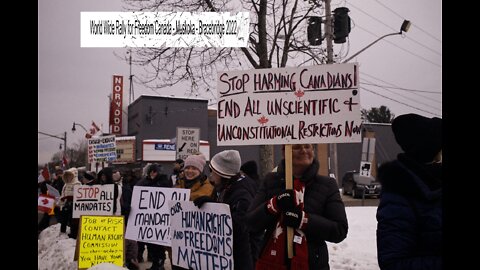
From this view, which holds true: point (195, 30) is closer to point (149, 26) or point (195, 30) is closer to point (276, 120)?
point (149, 26)

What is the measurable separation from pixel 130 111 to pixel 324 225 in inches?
1519

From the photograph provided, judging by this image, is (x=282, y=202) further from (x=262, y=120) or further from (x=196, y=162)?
(x=196, y=162)

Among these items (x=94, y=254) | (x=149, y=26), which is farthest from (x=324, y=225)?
(x=149, y=26)

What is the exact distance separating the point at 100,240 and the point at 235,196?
337 centimetres

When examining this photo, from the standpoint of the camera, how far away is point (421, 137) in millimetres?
2336

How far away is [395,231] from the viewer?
7.18ft

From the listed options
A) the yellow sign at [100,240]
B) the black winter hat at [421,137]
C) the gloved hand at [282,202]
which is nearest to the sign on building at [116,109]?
the yellow sign at [100,240]

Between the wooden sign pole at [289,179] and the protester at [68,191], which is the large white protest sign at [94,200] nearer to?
the protester at [68,191]

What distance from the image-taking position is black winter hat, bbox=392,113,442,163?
2326 mm

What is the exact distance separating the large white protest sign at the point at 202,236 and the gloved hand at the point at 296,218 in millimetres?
871

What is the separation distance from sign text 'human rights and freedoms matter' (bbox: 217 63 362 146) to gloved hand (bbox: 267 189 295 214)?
0.54m

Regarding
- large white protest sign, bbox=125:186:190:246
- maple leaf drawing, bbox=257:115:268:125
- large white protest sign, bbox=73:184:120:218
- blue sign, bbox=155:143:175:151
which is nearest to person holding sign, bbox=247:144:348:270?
maple leaf drawing, bbox=257:115:268:125

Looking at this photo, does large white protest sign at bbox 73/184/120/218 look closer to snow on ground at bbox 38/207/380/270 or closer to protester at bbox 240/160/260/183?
snow on ground at bbox 38/207/380/270
